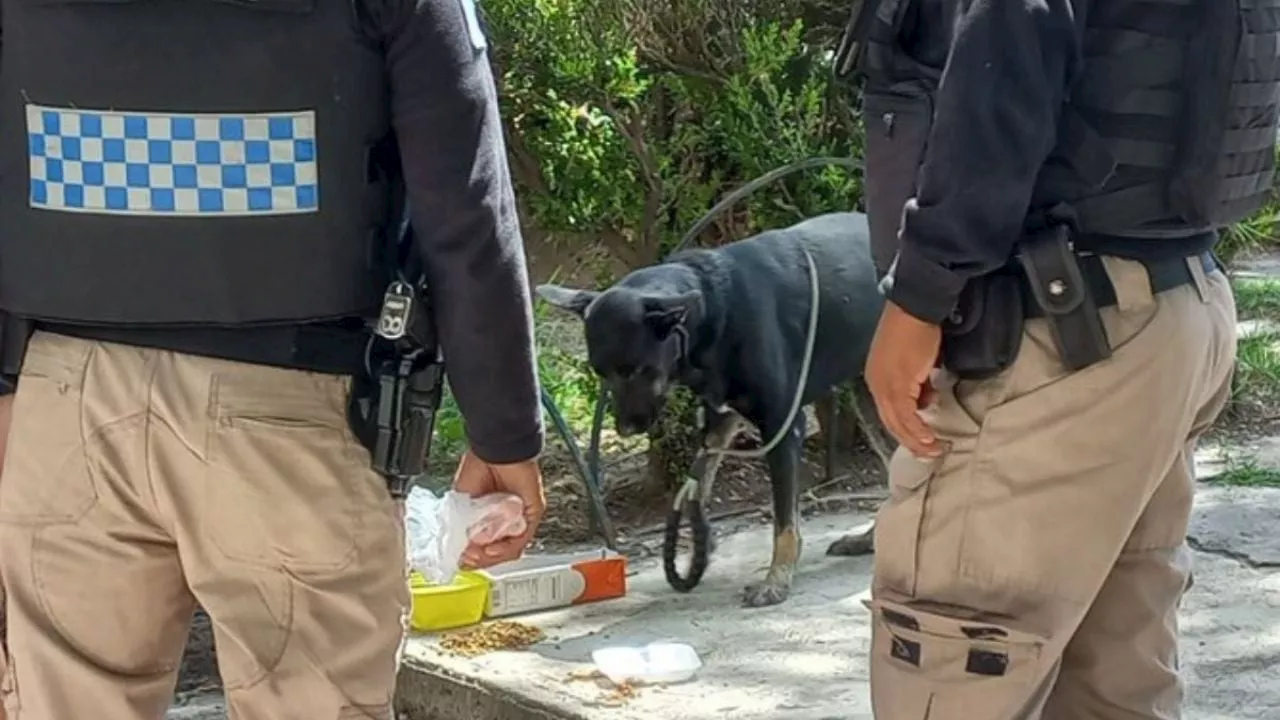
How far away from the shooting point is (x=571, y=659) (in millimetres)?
4656

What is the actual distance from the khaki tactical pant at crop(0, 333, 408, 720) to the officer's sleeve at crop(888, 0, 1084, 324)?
0.80 m

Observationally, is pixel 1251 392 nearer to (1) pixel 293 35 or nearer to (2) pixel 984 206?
(2) pixel 984 206

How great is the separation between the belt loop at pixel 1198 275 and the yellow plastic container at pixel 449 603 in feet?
8.44

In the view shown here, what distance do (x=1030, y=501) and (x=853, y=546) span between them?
124 inches

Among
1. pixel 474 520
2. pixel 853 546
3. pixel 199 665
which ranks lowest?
pixel 199 665

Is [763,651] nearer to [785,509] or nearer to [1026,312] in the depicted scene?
[785,509]

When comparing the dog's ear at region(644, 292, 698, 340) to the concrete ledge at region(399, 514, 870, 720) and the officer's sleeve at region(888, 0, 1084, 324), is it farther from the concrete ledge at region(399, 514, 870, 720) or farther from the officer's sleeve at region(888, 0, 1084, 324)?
the officer's sleeve at region(888, 0, 1084, 324)

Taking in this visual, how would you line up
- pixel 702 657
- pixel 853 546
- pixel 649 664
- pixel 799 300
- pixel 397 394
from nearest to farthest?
pixel 397 394, pixel 649 664, pixel 702 657, pixel 799 300, pixel 853 546

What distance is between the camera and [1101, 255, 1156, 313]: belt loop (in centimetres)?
254

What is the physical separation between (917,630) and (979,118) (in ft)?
2.36

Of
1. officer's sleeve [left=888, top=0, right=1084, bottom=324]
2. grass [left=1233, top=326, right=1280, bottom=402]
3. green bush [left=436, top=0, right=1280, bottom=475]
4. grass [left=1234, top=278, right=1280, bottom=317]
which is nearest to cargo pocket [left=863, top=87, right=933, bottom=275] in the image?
officer's sleeve [left=888, top=0, right=1084, bottom=324]

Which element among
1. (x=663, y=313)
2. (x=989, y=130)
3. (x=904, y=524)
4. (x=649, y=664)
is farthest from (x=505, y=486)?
(x=663, y=313)

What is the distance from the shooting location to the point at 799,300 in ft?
17.8

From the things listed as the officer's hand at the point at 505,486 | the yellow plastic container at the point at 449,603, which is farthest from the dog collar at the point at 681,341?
the officer's hand at the point at 505,486
